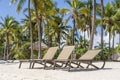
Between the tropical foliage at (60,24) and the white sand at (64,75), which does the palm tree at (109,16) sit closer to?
the tropical foliage at (60,24)

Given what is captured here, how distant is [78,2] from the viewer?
4022cm

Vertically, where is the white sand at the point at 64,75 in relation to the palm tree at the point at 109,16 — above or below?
below

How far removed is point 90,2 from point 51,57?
28.7 metres

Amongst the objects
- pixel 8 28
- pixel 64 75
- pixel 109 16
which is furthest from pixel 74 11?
pixel 64 75

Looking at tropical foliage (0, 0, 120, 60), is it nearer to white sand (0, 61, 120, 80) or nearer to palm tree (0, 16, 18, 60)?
palm tree (0, 16, 18, 60)

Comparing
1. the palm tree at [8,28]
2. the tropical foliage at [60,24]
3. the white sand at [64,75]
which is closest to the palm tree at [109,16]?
the tropical foliage at [60,24]

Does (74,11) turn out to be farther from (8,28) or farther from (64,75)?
(64,75)

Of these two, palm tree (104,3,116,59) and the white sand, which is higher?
palm tree (104,3,116,59)

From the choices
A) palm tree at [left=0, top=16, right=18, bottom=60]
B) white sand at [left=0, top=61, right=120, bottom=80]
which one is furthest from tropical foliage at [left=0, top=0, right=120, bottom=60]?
white sand at [left=0, top=61, right=120, bottom=80]

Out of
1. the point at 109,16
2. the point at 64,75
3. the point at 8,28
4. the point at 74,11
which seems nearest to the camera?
the point at 64,75

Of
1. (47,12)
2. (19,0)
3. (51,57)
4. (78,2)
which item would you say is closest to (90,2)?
(78,2)

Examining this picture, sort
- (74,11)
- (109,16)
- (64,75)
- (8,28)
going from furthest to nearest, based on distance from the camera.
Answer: (8,28)
(109,16)
(74,11)
(64,75)

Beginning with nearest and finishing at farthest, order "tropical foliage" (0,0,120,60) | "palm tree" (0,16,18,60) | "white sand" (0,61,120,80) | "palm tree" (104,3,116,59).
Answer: "white sand" (0,61,120,80) < "tropical foliage" (0,0,120,60) < "palm tree" (104,3,116,59) < "palm tree" (0,16,18,60)

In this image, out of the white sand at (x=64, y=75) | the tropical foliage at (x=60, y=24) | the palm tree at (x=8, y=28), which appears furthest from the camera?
the palm tree at (x=8, y=28)
